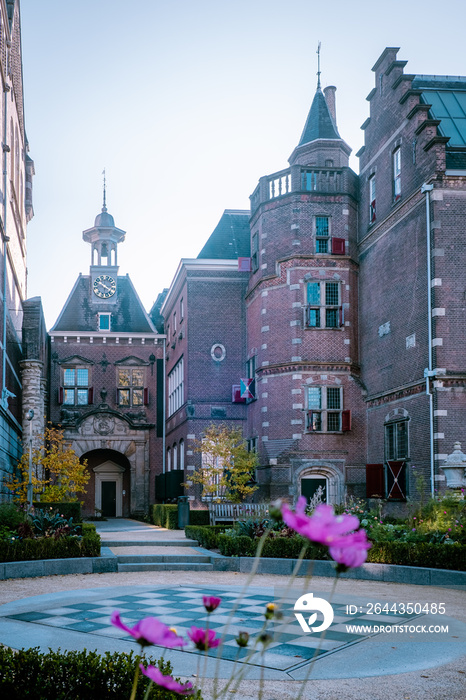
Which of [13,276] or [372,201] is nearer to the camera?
[372,201]

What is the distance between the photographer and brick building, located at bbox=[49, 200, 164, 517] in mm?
42250

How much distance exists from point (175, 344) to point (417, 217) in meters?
18.1

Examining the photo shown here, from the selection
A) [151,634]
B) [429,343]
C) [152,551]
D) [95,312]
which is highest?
[95,312]

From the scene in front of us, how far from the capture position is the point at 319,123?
120ft

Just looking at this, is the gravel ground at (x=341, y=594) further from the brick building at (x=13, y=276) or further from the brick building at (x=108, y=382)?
the brick building at (x=108, y=382)

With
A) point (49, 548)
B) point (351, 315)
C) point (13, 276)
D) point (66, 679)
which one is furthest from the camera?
point (13, 276)

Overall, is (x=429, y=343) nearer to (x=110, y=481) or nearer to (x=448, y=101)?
(x=448, y=101)

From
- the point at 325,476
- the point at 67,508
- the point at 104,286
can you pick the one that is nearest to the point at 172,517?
the point at 67,508

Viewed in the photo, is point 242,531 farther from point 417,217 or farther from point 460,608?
point 417,217

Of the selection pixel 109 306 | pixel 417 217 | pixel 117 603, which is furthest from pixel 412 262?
pixel 109 306

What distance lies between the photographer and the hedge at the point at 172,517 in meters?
27.3

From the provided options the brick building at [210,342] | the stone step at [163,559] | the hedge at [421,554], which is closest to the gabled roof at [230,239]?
the brick building at [210,342]

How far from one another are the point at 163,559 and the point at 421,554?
6.35m

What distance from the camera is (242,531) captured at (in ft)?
57.6
